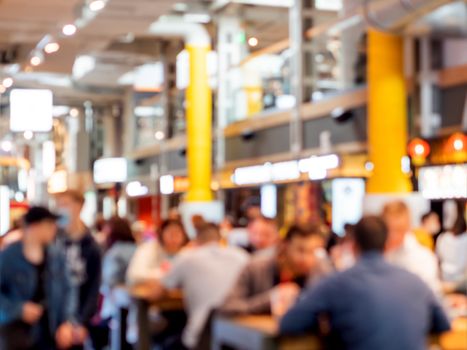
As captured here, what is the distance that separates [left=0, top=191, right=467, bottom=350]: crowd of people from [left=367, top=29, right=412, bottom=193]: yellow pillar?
15.1 feet

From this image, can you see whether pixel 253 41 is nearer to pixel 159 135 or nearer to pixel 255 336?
pixel 159 135

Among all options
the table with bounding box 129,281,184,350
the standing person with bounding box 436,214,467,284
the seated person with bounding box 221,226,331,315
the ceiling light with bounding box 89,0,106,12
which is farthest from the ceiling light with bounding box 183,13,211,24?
the seated person with bounding box 221,226,331,315

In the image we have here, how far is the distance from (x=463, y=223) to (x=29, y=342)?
736 cm

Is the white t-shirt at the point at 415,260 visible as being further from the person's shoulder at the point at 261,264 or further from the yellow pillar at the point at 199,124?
the yellow pillar at the point at 199,124

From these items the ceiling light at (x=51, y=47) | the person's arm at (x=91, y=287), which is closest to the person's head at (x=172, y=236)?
the person's arm at (x=91, y=287)

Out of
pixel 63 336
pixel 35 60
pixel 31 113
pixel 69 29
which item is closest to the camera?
pixel 63 336

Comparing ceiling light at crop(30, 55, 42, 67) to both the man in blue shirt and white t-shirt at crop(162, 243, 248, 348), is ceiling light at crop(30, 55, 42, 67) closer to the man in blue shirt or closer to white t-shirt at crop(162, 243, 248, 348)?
white t-shirt at crop(162, 243, 248, 348)

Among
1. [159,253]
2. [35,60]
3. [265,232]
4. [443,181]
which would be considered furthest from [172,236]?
[35,60]

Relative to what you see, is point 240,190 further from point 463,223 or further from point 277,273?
point 277,273

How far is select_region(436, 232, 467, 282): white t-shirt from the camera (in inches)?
396

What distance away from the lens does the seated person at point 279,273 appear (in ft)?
16.0

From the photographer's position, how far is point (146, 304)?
7.34m

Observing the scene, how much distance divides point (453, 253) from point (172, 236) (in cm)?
371

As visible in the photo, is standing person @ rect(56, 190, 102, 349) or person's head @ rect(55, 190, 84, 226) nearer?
standing person @ rect(56, 190, 102, 349)
